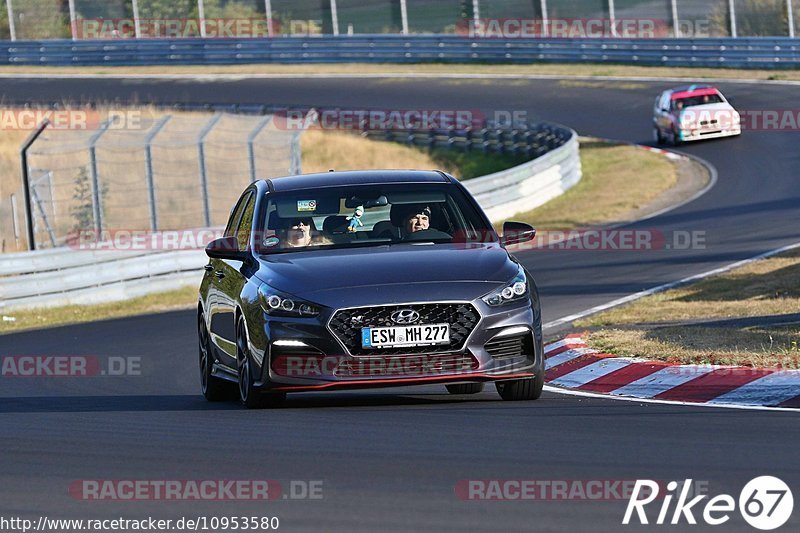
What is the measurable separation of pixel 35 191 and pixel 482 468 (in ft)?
60.7

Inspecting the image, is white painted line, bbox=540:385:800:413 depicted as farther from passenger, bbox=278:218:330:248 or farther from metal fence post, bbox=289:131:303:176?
metal fence post, bbox=289:131:303:176

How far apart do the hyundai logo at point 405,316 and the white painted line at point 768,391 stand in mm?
1909

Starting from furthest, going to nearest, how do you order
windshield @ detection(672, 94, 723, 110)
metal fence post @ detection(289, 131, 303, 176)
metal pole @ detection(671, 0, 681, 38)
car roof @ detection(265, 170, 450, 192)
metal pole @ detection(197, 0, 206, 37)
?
metal pole @ detection(197, 0, 206, 37)
metal pole @ detection(671, 0, 681, 38)
windshield @ detection(672, 94, 723, 110)
metal fence post @ detection(289, 131, 303, 176)
car roof @ detection(265, 170, 450, 192)

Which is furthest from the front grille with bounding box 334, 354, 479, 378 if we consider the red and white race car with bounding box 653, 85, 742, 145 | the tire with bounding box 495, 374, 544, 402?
the red and white race car with bounding box 653, 85, 742, 145

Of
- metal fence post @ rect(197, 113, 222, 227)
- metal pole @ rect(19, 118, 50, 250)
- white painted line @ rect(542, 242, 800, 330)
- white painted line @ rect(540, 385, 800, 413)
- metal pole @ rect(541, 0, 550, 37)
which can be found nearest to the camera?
white painted line @ rect(540, 385, 800, 413)

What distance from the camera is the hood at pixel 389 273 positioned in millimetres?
8922

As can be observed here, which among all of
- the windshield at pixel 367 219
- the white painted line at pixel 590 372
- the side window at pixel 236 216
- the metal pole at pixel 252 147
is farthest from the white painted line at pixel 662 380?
the metal pole at pixel 252 147

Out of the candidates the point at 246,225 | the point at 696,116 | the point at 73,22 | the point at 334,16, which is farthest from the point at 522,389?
the point at 73,22

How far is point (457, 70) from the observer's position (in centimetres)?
5091

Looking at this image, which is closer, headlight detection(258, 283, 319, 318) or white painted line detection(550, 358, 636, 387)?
headlight detection(258, 283, 319, 318)

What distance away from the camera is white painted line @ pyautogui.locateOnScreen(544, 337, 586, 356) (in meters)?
12.5

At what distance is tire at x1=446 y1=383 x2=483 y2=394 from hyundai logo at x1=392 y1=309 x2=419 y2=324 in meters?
1.88

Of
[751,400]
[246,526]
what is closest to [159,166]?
[751,400]

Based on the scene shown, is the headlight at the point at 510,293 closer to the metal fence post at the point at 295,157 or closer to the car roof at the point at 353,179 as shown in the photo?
the car roof at the point at 353,179
